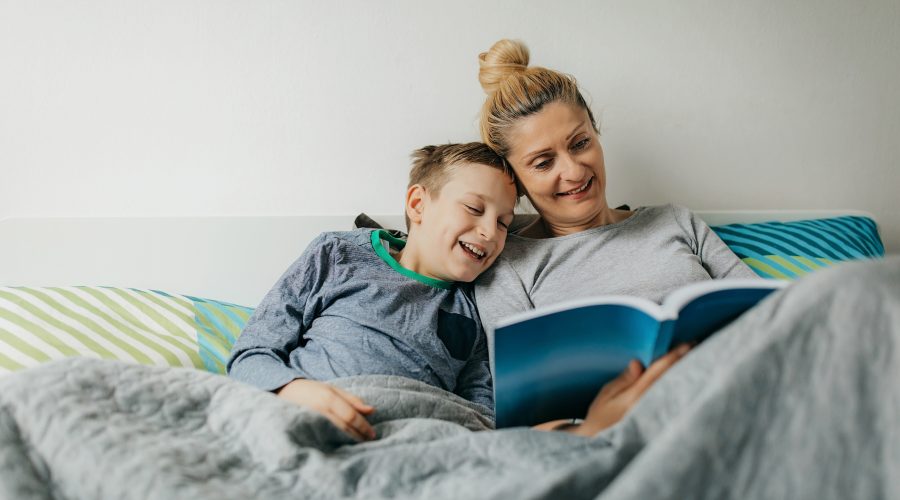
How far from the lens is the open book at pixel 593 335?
2.26 ft

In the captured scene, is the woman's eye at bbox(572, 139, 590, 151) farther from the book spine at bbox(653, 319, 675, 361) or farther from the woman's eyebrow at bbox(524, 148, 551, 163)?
the book spine at bbox(653, 319, 675, 361)

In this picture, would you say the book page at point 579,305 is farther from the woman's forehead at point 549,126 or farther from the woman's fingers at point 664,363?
the woman's forehead at point 549,126

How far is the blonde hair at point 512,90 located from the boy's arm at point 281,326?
38 centimetres

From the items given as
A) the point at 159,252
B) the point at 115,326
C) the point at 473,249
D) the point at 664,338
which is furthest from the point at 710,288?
the point at 159,252

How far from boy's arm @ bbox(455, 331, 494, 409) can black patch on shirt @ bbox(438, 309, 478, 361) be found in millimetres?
18

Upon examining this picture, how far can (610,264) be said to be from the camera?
1.29 meters

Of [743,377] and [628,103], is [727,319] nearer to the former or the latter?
[743,377]

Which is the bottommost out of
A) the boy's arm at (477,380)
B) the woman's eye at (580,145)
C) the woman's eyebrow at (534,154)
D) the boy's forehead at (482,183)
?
the boy's arm at (477,380)

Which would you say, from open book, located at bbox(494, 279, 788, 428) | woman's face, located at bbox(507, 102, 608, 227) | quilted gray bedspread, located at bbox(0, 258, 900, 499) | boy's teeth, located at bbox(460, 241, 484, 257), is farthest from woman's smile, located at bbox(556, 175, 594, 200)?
quilted gray bedspread, located at bbox(0, 258, 900, 499)

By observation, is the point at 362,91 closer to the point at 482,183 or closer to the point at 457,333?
the point at 482,183

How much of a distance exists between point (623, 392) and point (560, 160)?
592mm

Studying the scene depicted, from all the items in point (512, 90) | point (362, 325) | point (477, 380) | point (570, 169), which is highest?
point (512, 90)

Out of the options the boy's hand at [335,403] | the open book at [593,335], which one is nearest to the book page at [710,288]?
the open book at [593,335]

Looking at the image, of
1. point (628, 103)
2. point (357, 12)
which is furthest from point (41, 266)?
point (628, 103)
